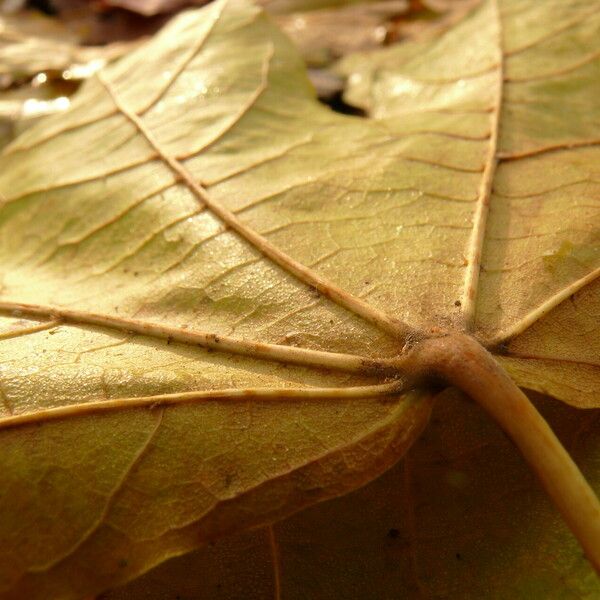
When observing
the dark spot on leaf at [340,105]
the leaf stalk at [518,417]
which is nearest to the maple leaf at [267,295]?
the leaf stalk at [518,417]

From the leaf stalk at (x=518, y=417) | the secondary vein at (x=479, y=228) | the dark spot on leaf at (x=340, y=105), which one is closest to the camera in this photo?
the leaf stalk at (x=518, y=417)

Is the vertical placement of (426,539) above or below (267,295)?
below

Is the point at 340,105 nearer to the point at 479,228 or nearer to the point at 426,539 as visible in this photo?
the point at 479,228

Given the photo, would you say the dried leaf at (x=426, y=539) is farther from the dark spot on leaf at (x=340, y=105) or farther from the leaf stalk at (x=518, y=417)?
the dark spot on leaf at (x=340, y=105)

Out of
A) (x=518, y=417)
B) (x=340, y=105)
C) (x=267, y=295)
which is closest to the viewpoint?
(x=518, y=417)

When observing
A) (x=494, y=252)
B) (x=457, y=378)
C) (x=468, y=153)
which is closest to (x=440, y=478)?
(x=457, y=378)

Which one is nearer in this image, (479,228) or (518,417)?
(518,417)

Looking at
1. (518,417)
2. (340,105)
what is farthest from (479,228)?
(340,105)

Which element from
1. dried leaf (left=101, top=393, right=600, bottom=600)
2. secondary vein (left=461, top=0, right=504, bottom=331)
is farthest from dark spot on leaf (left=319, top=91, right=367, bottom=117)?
dried leaf (left=101, top=393, right=600, bottom=600)

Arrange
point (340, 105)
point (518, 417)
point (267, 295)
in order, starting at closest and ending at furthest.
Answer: point (518, 417)
point (267, 295)
point (340, 105)

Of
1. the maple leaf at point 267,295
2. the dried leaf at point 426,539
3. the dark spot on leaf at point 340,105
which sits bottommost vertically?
the dried leaf at point 426,539
